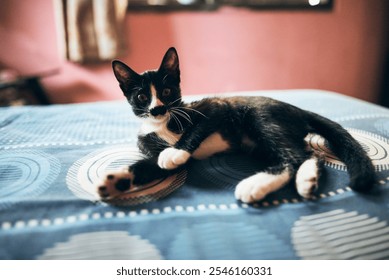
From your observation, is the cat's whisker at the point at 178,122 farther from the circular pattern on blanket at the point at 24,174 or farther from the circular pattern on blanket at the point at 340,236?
the circular pattern on blanket at the point at 340,236

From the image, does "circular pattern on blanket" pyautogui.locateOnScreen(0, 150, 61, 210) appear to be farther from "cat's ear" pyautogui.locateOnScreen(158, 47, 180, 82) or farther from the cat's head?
"cat's ear" pyautogui.locateOnScreen(158, 47, 180, 82)

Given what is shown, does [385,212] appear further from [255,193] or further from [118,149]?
[118,149]

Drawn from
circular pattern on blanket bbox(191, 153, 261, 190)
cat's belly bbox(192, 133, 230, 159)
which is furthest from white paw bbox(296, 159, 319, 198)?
cat's belly bbox(192, 133, 230, 159)

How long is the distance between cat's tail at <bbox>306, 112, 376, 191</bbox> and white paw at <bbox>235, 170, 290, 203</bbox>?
14 centimetres

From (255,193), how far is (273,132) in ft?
0.80

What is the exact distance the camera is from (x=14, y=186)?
632mm

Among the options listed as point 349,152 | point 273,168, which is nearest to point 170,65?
point 273,168

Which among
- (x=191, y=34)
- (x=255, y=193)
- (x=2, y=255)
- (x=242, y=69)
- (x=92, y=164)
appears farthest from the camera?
(x=242, y=69)

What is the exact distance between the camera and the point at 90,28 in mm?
2098

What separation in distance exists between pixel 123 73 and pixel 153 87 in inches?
4.1

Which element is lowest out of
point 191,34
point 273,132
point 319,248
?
point 319,248

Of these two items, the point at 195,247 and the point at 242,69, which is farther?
the point at 242,69

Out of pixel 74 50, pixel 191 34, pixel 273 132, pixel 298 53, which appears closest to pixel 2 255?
pixel 273 132

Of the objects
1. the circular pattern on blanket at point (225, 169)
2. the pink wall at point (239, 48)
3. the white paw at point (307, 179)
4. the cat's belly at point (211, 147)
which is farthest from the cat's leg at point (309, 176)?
the pink wall at point (239, 48)
